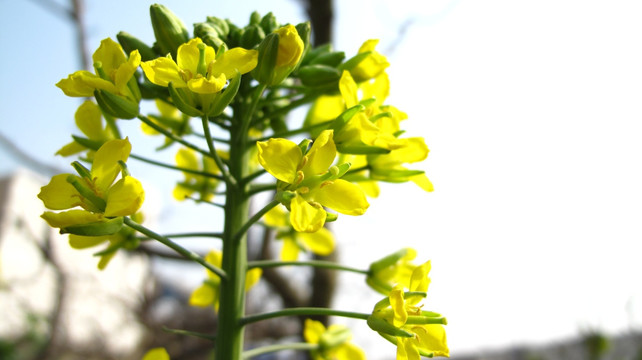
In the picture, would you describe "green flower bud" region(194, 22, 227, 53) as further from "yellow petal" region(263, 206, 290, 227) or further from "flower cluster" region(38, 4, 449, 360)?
"yellow petal" region(263, 206, 290, 227)

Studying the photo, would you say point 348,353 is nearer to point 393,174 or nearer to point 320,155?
point 393,174

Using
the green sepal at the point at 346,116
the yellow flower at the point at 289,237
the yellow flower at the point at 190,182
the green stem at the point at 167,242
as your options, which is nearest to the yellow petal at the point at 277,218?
the yellow flower at the point at 289,237

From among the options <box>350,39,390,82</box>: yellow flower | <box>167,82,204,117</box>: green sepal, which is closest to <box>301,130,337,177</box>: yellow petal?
<box>167,82,204,117</box>: green sepal

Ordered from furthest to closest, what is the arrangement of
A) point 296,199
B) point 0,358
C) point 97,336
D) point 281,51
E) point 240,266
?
point 0,358 → point 97,336 → point 240,266 → point 281,51 → point 296,199

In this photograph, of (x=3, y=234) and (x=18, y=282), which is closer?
(x=18, y=282)

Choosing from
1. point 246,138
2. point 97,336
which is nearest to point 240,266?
point 246,138

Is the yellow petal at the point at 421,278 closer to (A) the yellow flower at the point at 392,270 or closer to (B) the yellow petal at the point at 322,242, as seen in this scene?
(A) the yellow flower at the point at 392,270

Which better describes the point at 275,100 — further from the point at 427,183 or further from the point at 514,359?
the point at 514,359
